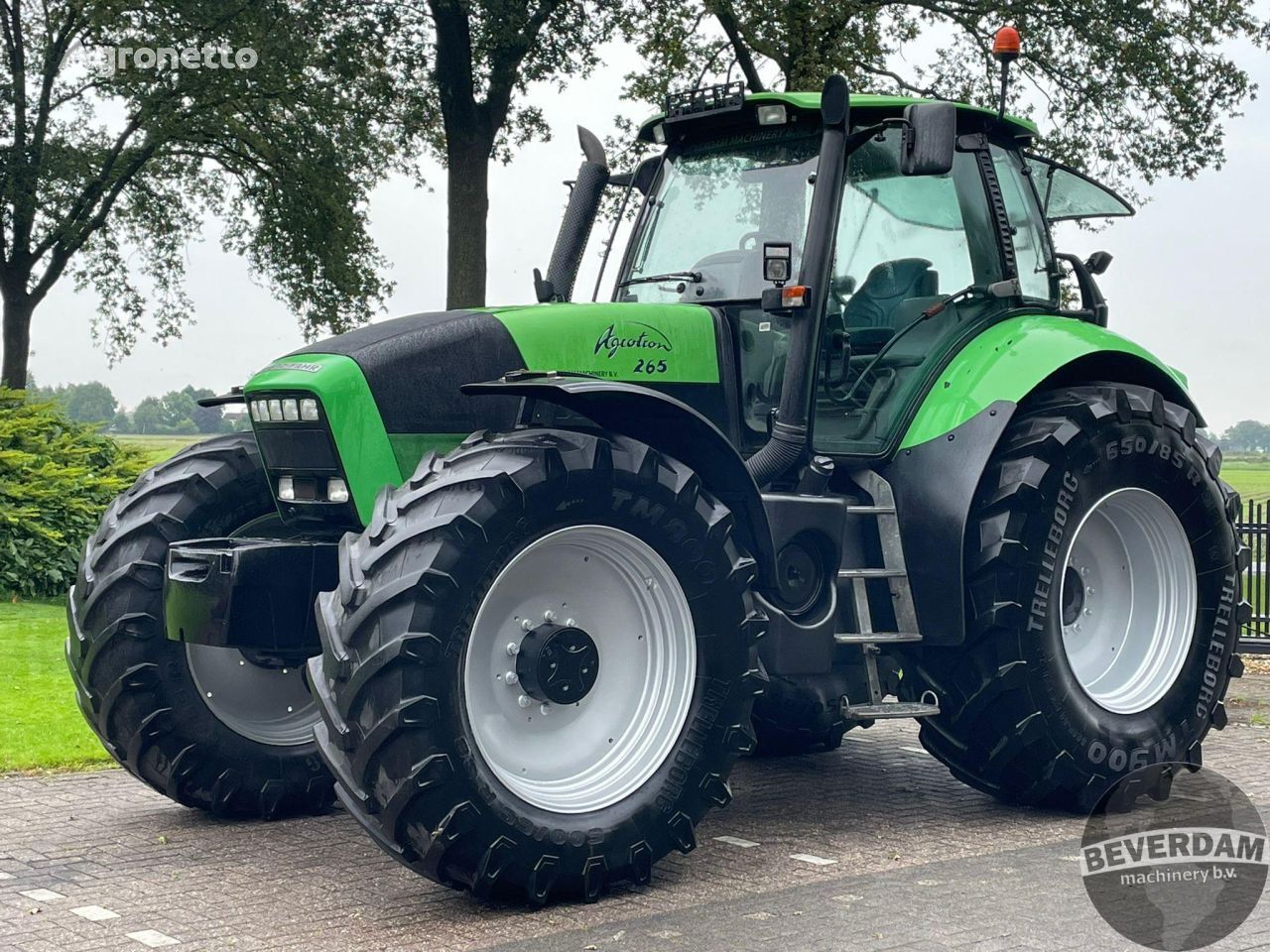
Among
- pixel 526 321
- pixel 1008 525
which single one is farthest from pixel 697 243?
pixel 1008 525

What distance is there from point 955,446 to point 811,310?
32.9 inches

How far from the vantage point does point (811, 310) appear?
6.47 m

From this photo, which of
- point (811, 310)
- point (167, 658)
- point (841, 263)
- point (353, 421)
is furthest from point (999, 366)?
point (167, 658)

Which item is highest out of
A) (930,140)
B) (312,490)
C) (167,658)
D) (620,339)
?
(930,140)

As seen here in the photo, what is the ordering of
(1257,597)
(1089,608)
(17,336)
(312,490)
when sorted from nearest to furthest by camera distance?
1. (312,490)
2. (1089,608)
3. (1257,597)
4. (17,336)

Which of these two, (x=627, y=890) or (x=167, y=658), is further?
(x=167, y=658)

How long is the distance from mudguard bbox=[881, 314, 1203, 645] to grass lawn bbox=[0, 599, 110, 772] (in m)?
4.37

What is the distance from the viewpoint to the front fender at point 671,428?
17.6 ft

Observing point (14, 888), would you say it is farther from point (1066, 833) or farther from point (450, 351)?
point (1066, 833)

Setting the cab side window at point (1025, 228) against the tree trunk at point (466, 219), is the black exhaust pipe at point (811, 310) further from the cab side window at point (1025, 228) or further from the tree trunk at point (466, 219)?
the tree trunk at point (466, 219)

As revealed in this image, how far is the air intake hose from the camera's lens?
7613mm

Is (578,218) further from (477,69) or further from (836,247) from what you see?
(477,69)

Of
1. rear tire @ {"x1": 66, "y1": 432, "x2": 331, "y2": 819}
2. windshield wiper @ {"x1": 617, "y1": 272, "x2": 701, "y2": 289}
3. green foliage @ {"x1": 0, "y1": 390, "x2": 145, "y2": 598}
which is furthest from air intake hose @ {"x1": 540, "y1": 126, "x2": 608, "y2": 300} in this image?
green foliage @ {"x1": 0, "y1": 390, "x2": 145, "y2": 598}

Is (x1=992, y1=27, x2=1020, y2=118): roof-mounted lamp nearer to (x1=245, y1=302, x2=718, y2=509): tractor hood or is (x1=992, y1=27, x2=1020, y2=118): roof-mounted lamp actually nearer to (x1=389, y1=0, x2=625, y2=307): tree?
(x1=245, y1=302, x2=718, y2=509): tractor hood
